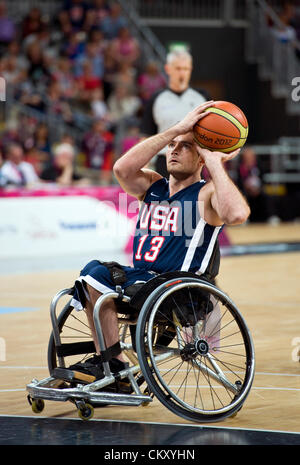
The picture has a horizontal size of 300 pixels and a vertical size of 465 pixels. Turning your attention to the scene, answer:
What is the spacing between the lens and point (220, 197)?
4.40 metres

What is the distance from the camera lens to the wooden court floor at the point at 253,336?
179 inches

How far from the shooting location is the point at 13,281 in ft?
34.1

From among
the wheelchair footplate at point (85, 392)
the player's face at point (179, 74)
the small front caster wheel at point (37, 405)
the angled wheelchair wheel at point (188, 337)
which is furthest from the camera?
the player's face at point (179, 74)

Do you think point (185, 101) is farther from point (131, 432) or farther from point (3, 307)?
point (131, 432)

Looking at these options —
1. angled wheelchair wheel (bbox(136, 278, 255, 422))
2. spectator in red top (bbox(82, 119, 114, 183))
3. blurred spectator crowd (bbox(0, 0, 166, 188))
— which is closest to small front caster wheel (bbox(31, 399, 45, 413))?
angled wheelchair wheel (bbox(136, 278, 255, 422))

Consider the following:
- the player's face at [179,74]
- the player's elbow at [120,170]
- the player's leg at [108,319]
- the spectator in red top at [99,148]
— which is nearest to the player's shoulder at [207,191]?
the player's elbow at [120,170]

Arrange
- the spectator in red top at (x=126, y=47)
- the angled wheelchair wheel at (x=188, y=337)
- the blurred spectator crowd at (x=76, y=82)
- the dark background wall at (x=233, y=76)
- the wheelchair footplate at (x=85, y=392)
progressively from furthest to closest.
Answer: the dark background wall at (x=233, y=76)
the spectator in red top at (x=126, y=47)
the blurred spectator crowd at (x=76, y=82)
the wheelchair footplate at (x=85, y=392)
the angled wheelchair wheel at (x=188, y=337)

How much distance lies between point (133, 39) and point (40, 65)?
9.75 feet

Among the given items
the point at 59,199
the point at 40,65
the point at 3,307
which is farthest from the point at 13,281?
the point at 40,65

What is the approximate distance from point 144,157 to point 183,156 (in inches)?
8.4

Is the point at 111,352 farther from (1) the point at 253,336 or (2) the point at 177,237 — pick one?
(1) the point at 253,336

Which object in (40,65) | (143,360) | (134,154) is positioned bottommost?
(143,360)

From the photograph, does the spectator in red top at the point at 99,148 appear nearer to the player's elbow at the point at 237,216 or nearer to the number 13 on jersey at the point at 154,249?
the number 13 on jersey at the point at 154,249

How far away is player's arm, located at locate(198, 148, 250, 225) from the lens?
4.36 meters
